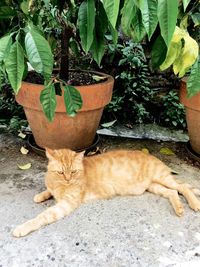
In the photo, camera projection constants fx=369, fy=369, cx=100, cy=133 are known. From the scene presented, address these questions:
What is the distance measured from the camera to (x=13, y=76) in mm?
988

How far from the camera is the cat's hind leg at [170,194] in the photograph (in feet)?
5.55

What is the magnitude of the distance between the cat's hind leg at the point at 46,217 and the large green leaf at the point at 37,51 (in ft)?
2.54

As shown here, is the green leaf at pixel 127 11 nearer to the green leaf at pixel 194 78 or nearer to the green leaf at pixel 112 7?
the green leaf at pixel 112 7

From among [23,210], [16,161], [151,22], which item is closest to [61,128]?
[16,161]

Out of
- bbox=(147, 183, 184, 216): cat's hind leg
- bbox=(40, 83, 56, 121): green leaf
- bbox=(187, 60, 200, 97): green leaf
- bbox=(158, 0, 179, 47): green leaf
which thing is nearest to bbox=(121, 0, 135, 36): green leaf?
bbox=(158, 0, 179, 47): green leaf

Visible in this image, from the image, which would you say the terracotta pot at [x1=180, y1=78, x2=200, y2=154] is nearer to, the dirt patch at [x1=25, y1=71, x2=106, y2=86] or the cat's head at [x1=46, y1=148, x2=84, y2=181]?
the dirt patch at [x1=25, y1=71, x2=106, y2=86]

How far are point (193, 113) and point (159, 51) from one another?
109cm

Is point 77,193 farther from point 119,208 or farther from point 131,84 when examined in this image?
point 131,84

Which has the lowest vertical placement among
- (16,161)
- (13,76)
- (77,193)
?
(16,161)

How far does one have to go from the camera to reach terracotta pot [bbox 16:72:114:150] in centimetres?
198

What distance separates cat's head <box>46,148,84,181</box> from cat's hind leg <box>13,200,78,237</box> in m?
0.13

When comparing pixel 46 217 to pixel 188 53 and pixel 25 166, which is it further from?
pixel 188 53

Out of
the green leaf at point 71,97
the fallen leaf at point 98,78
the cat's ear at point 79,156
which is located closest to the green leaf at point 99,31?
the green leaf at point 71,97

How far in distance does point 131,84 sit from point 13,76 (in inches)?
71.1
